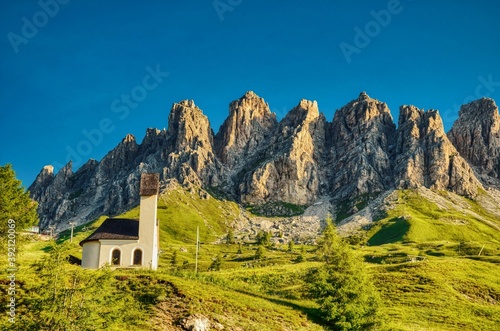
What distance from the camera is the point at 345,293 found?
51094mm

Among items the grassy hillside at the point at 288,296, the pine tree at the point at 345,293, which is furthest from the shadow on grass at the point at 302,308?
the pine tree at the point at 345,293

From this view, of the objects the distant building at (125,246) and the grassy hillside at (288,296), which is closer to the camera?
the grassy hillside at (288,296)

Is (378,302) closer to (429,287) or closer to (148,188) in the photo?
(429,287)

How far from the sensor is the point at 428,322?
57031 millimetres

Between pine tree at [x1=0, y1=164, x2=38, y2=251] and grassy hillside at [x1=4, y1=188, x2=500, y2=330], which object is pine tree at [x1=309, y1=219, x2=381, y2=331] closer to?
grassy hillside at [x1=4, y1=188, x2=500, y2=330]

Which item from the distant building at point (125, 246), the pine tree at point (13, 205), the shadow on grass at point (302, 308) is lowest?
the shadow on grass at point (302, 308)

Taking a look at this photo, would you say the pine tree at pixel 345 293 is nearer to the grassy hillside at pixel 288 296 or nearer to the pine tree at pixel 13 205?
the grassy hillside at pixel 288 296

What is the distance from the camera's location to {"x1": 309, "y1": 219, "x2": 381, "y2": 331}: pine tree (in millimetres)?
47406

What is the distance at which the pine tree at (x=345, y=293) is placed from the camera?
156 feet

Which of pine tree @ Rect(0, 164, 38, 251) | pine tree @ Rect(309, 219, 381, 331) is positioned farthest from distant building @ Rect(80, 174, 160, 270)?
pine tree @ Rect(309, 219, 381, 331)

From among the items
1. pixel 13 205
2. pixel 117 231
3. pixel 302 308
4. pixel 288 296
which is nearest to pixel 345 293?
pixel 302 308

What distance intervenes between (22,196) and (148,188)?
63.9 ft

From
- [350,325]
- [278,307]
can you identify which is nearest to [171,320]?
[278,307]

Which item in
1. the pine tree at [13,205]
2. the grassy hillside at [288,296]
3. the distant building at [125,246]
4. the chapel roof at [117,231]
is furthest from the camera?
the chapel roof at [117,231]
